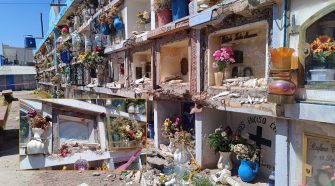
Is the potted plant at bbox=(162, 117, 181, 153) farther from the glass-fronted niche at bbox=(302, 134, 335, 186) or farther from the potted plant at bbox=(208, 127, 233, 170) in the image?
the glass-fronted niche at bbox=(302, 134, 335, 186)

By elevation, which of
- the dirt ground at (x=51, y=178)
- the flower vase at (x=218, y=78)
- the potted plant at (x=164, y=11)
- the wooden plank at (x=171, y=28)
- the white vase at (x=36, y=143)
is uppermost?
the potted plant at (x=164, y=11)

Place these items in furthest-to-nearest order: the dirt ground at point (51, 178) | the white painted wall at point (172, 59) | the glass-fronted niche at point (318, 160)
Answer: the white painted wall at point (172, 59) → the dirt ground at point (51, 178) → the glass-fronted niche at point (318, 160)

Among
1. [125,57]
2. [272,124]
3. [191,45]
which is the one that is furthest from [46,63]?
[272,124]

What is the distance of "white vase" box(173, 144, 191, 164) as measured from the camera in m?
9.70

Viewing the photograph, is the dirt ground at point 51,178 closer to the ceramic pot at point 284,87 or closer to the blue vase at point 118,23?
the ceramic pot at point 284,87

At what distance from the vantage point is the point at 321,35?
537 centimetres

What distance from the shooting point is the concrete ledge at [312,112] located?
505 centimetres

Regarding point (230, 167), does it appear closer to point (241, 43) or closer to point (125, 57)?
point (241, 43)

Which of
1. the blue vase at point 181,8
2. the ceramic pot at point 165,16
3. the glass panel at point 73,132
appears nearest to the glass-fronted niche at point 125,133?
the glass panel at point 73,132

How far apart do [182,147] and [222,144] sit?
1.77 metres

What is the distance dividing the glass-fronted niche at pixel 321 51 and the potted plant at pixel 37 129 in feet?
17.3

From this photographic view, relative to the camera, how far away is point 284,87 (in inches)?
213

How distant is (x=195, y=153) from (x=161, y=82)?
321 centimetres

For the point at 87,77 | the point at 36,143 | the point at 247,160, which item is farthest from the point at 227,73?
the point at 87,77
